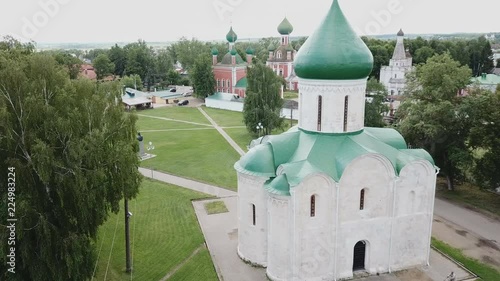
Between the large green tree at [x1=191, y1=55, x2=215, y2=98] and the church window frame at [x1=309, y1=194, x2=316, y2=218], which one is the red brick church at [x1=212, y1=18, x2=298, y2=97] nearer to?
the large green tree at [x1=191, y1=55, x2=215, y2=98]

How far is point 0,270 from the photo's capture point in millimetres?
12367

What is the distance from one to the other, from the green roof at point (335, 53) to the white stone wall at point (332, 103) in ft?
1.08

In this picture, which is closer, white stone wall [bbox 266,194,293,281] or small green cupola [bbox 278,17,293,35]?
white stone wall [bbox 266,194,293,281]

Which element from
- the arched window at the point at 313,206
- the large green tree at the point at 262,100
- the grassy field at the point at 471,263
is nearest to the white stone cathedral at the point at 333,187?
the arched window at the point at 313,206

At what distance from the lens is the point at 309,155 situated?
15219mm

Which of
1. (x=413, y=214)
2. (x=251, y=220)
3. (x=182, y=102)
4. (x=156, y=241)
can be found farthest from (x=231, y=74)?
(x=413, y=214)

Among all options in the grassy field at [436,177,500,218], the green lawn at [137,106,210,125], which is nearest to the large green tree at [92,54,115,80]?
the green lawn at [137,106,210,125]

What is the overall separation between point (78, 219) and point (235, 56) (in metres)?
49.6

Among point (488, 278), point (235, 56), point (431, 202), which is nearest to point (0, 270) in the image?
point (431, 202)

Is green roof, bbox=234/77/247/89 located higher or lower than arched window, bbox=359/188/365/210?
higher

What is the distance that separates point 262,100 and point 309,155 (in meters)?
19.6

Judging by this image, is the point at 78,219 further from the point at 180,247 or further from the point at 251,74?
the point at 251,74

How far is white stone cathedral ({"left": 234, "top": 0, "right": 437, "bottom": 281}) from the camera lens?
1462cm

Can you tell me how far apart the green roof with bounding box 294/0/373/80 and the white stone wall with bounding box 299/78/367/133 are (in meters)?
0.33
